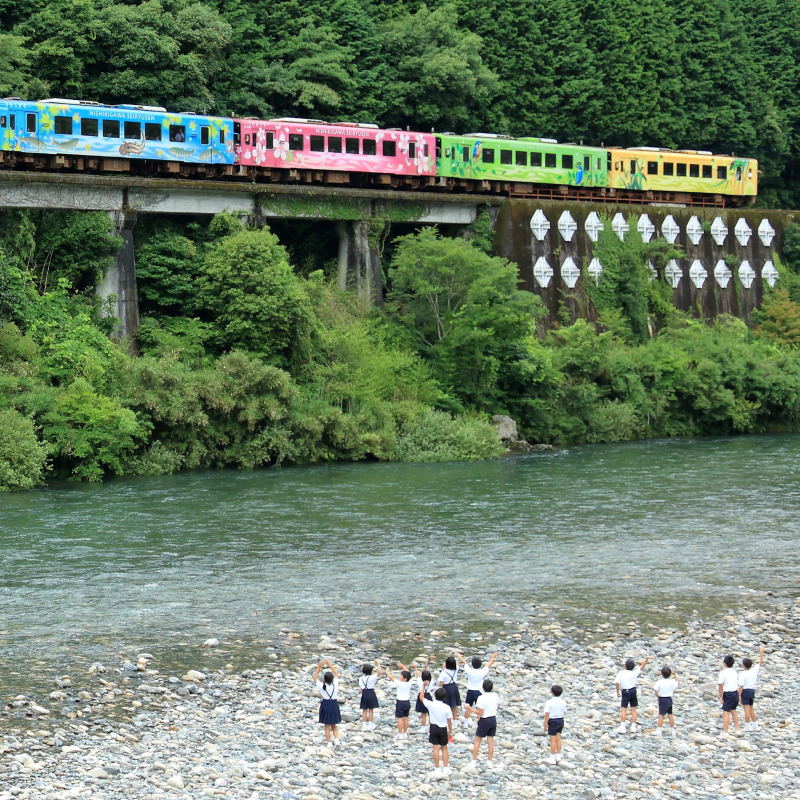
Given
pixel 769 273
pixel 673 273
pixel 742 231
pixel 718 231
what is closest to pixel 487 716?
pixel 673 273

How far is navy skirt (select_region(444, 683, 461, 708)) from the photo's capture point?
16000 millimetres

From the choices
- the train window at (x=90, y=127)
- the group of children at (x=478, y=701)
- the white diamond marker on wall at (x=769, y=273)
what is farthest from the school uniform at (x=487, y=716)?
the white diamond marker on wall at (x=769, y=273)

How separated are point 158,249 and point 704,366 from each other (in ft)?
67.0

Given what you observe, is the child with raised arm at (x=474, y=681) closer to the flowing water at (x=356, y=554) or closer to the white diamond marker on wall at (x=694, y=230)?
the flowing water at (x=356, y=554)

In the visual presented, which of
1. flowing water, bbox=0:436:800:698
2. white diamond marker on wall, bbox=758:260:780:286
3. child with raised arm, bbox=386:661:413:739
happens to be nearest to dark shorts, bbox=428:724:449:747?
child with raised arm, bbox=386:661:413:739

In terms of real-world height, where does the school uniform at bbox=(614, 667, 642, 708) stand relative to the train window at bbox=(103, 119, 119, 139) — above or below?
below

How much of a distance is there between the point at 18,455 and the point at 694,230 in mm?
34352

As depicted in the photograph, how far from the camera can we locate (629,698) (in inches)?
641

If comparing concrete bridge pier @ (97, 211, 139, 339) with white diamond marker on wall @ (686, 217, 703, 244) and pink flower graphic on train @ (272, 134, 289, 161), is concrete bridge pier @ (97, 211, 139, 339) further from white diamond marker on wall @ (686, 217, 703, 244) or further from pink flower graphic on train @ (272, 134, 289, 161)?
white diamond marker on wall @ (686, 217, 703, 244)

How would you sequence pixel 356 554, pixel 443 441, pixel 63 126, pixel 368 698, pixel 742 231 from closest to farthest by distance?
1. pixel 368 698
2. pixel 356 554
3. pixel 443 441
4. pixel 63 126
5. pixel 742 231

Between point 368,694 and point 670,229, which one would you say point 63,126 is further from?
point 368,694

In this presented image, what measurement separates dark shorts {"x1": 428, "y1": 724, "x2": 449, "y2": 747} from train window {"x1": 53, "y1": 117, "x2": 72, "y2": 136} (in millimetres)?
31588

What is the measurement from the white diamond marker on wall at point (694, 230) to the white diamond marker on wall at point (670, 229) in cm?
57

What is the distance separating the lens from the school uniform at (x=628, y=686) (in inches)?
637
